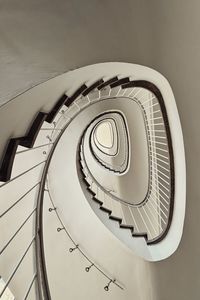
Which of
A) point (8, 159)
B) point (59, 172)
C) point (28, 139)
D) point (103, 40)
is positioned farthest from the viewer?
point (59, 172)

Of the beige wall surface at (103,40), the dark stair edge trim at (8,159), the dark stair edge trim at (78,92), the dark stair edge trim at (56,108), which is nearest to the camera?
the beige wall surface at (103,40)

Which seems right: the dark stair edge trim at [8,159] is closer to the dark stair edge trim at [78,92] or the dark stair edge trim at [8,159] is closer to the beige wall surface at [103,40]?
the beige wall surface at [103,40]

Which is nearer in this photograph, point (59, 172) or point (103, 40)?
point (103, 40)

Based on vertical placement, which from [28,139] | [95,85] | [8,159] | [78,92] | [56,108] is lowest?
[8,159]

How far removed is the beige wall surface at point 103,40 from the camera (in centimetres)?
157

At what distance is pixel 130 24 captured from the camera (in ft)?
6.28

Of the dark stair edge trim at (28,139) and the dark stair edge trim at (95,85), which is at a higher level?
the dark stair edge trim at (95,85)

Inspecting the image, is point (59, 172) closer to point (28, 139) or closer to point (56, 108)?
point (56, 108)

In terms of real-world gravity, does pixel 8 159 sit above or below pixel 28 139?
below

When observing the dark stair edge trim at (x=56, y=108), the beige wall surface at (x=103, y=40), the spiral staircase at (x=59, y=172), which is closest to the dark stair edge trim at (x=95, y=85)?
the spiral staircase at (x=59, y=172)

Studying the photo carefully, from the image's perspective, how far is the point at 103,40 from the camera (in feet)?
6.26

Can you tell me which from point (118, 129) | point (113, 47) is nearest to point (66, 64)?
point (113, 47)

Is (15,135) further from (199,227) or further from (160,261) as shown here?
(160,261)

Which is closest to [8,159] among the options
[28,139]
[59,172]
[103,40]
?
[28,139]
